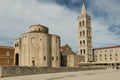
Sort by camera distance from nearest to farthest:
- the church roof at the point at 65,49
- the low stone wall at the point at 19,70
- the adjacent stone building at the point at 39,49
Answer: the low stone wall at the point at 19,70
the adjacent stone building at the point at 39,49
the church roof at the point at 65,49

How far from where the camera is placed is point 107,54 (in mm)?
100000

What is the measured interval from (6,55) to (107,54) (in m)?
62.7

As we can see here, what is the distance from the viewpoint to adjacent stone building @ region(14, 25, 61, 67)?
50.3 m

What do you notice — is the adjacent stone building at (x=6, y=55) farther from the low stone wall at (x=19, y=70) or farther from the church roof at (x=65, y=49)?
the low stone wall at (x=19, y=70)

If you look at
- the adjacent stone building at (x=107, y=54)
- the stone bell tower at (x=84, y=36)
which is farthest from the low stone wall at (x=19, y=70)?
the adjacent stone building at (x=107, y=54)

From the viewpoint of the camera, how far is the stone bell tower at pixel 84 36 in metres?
82.2

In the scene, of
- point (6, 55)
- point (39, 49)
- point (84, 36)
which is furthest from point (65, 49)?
point (6, 55)

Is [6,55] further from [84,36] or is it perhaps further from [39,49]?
[84,36]

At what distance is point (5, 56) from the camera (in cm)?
5778

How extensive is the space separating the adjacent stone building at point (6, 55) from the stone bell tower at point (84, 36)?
3613cm

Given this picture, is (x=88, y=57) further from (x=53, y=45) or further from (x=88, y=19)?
(x=53, y=45)

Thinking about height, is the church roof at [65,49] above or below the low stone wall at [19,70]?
above

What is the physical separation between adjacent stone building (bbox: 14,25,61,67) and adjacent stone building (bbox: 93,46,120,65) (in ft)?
170

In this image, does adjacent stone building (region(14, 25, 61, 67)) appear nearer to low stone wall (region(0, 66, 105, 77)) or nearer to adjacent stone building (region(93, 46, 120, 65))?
low stone wall (region(0, 66, 105, 77))
